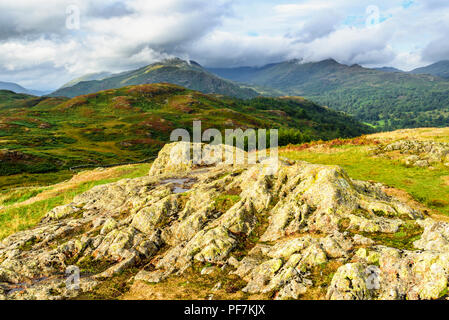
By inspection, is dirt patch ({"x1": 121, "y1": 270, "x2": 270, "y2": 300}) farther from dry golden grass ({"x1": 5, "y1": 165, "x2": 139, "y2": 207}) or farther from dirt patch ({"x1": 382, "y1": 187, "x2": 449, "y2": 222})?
dry golden grass ({"x1": 5, "y1": 165, "x2": 139, "y2": 207})

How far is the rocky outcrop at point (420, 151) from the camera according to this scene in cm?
3469

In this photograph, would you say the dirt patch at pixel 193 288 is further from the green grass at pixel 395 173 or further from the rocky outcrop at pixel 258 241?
the green grass at pixel 395 173

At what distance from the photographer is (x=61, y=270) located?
13859 millimetres

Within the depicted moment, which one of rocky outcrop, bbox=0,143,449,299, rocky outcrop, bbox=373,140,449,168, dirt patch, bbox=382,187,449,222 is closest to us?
rocky outcrop, bbox=0,143,449,299

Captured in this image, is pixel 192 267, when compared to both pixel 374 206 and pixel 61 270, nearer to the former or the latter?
pixel 61 270

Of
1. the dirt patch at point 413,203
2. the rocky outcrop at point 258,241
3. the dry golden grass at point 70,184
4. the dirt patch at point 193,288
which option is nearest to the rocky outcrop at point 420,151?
the dirt patch at point 413,203

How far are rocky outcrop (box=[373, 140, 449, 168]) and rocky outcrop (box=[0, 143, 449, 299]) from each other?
886 inches

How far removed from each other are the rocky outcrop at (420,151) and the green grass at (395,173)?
1.43m

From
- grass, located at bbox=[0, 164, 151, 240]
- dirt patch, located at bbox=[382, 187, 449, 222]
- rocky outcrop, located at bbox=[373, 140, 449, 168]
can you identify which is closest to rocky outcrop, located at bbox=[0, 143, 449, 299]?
dirt patch, located at bbox=[382, 187, 449, 222]

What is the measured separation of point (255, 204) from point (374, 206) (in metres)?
7.13

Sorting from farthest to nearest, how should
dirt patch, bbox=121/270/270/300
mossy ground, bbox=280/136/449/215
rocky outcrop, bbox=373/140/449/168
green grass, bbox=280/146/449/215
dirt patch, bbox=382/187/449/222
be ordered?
rocky outcrop, bbox=373/140/449/168, mossy ground, bbox=280/136/449/215, green grass, bbox=280/146/449/215, dirt patch, bbox=382/187/449/222, dirt patch, bbox=121/270/270/300

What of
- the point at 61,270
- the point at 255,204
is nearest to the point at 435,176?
the point at 255,204

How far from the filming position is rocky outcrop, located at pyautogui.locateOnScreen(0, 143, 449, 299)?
9.74m

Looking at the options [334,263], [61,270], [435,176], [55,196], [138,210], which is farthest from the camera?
[55,196]
